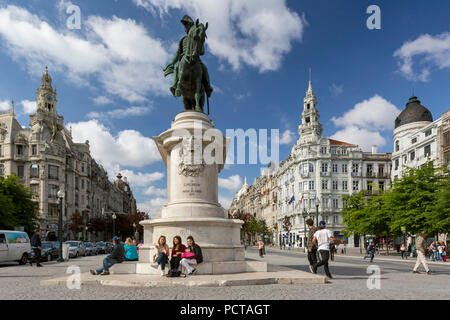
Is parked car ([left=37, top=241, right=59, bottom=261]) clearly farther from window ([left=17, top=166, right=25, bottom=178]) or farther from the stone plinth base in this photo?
window ([left=17, top=166, right=25, bottom=178])

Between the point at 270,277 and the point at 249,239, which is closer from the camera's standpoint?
the point at 270,277

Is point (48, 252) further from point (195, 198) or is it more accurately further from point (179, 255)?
point (179, 255)

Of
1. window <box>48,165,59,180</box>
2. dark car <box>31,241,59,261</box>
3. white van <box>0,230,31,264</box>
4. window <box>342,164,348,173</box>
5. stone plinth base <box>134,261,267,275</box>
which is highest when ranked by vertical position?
window <box>342,164,348,173</box>

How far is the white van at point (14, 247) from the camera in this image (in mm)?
21203

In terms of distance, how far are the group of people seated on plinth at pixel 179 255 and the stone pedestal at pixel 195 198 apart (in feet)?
1.88

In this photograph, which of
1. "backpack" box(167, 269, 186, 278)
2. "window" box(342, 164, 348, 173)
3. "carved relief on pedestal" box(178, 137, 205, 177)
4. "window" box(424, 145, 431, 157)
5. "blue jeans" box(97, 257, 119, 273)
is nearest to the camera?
"backpack" box(167, 269, 186, 278)

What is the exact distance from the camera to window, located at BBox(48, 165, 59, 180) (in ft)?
207

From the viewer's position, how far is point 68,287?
9750 millimetres

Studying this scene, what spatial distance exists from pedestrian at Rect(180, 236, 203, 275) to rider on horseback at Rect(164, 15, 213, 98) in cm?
603

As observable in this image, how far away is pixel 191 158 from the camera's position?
43.8ft

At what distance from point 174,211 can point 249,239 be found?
113m

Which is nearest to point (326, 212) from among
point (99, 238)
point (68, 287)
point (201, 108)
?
point (99, 238)

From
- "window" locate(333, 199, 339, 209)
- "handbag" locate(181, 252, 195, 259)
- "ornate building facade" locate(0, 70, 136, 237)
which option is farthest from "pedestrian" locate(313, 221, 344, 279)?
"window" locate(333, 199, 339, 209)
